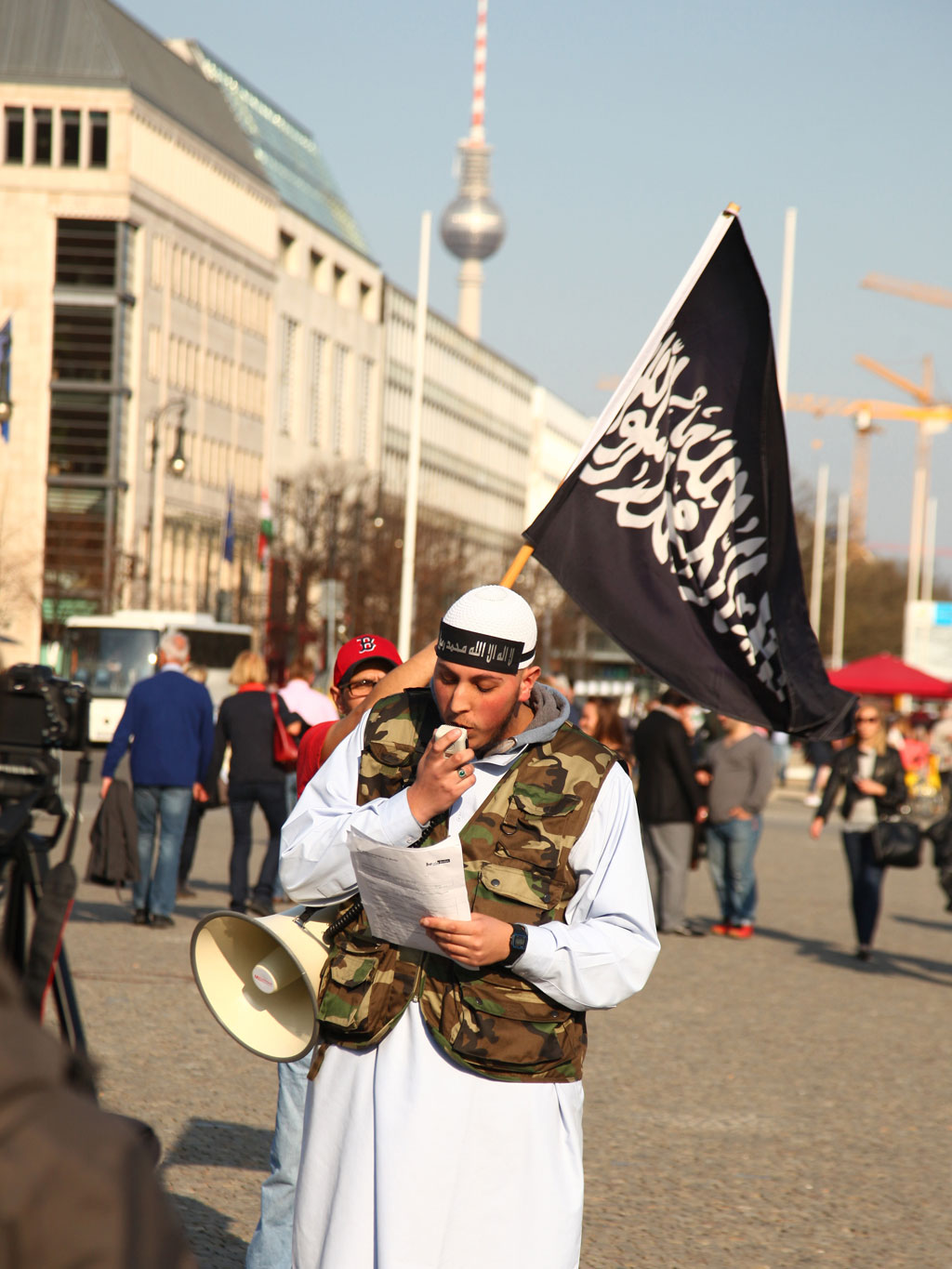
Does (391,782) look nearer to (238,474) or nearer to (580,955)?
(580,955)

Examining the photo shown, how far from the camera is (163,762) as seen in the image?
1297cm

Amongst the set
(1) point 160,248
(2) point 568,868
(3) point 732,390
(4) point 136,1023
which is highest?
(1) point 160,248

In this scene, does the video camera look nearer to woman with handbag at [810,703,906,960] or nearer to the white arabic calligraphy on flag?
the white arabic calligraphy on flag

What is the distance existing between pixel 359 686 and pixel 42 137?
6613 cm

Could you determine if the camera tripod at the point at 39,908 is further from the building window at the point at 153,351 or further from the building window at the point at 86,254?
the building window at the point at 153,351

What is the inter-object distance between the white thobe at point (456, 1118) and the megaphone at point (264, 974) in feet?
0.27

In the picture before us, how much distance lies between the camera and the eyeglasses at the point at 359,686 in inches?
234

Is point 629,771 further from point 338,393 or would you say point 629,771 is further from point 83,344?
point 338,393

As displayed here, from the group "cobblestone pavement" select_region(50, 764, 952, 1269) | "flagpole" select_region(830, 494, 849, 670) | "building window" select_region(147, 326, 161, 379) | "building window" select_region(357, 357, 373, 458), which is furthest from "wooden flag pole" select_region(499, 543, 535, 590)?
"building window" select_region(357, 357, 373, 458)

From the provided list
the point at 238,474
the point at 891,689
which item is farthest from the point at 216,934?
the point at 238,474

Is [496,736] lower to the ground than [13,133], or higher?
lower

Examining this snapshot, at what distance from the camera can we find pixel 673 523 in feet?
20.0

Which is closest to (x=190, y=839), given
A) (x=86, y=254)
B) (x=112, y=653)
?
(x=112, y=653)

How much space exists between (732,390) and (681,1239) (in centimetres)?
285
